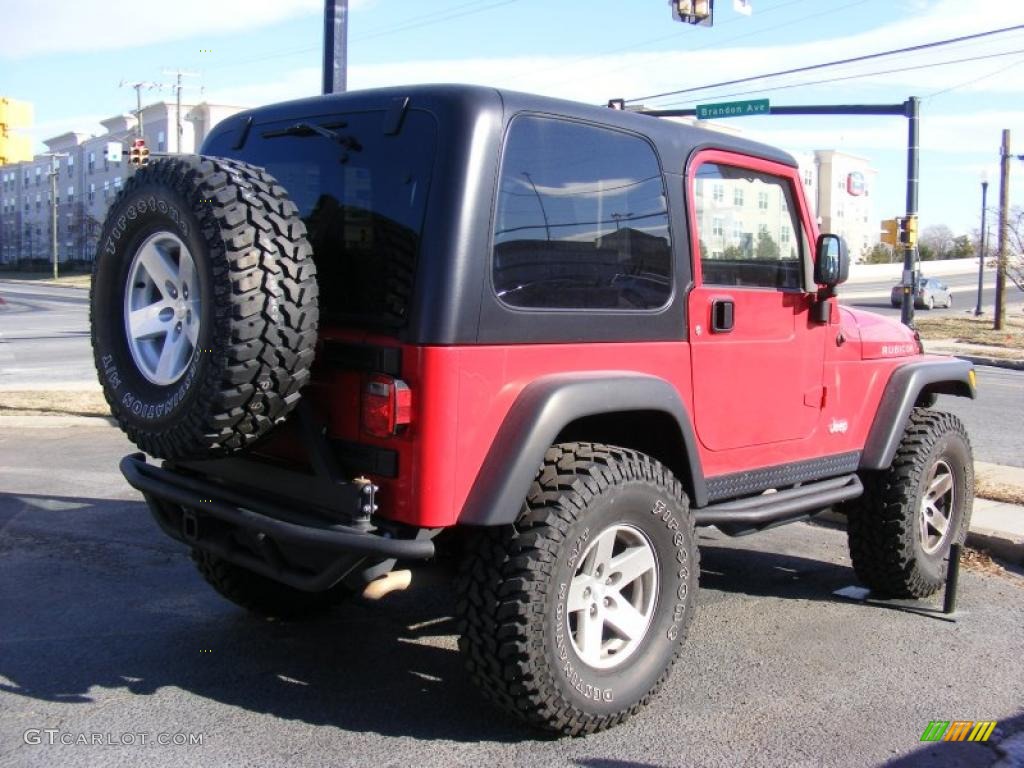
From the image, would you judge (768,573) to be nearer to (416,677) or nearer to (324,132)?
(416,677)

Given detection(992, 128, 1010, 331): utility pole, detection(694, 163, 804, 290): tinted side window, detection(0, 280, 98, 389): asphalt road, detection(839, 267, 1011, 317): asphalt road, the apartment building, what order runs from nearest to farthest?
detection(694, 163, 804, 290): tinted side window → detection(0, 280, 98, 389): asphalt road → detection(992, 128, 1010, 331): utility pole → detection(839, 267, 1011, 317): asphalt road → the apartment building

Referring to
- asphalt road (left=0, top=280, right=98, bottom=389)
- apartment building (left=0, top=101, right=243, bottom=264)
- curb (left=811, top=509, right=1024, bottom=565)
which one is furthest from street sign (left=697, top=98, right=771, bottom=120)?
apartment building (left=0, top=101, right=243, bottom=264)

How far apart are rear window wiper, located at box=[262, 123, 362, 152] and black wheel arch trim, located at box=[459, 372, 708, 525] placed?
3.62 feet

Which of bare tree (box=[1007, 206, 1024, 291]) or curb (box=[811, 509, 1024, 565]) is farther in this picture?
bare tree (box=[1007, 206, 1024, 291])

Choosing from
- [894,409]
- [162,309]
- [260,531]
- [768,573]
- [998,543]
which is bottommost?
[768,573]

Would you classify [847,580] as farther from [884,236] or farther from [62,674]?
[884,236]

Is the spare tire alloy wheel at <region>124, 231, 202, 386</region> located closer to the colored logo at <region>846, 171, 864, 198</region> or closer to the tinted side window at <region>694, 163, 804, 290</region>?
the tinted side window at <region>694, 163, 804, 290</region>

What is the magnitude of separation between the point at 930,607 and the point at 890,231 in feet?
71.5

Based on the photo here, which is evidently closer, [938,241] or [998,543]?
[998,543]

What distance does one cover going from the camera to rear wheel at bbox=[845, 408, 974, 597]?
199 inches

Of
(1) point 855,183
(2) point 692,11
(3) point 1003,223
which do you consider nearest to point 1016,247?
(3) point 1003,223

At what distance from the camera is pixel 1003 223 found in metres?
30.7

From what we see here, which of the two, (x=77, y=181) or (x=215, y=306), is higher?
(x=77, y=181)

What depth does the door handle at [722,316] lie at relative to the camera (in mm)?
4113
